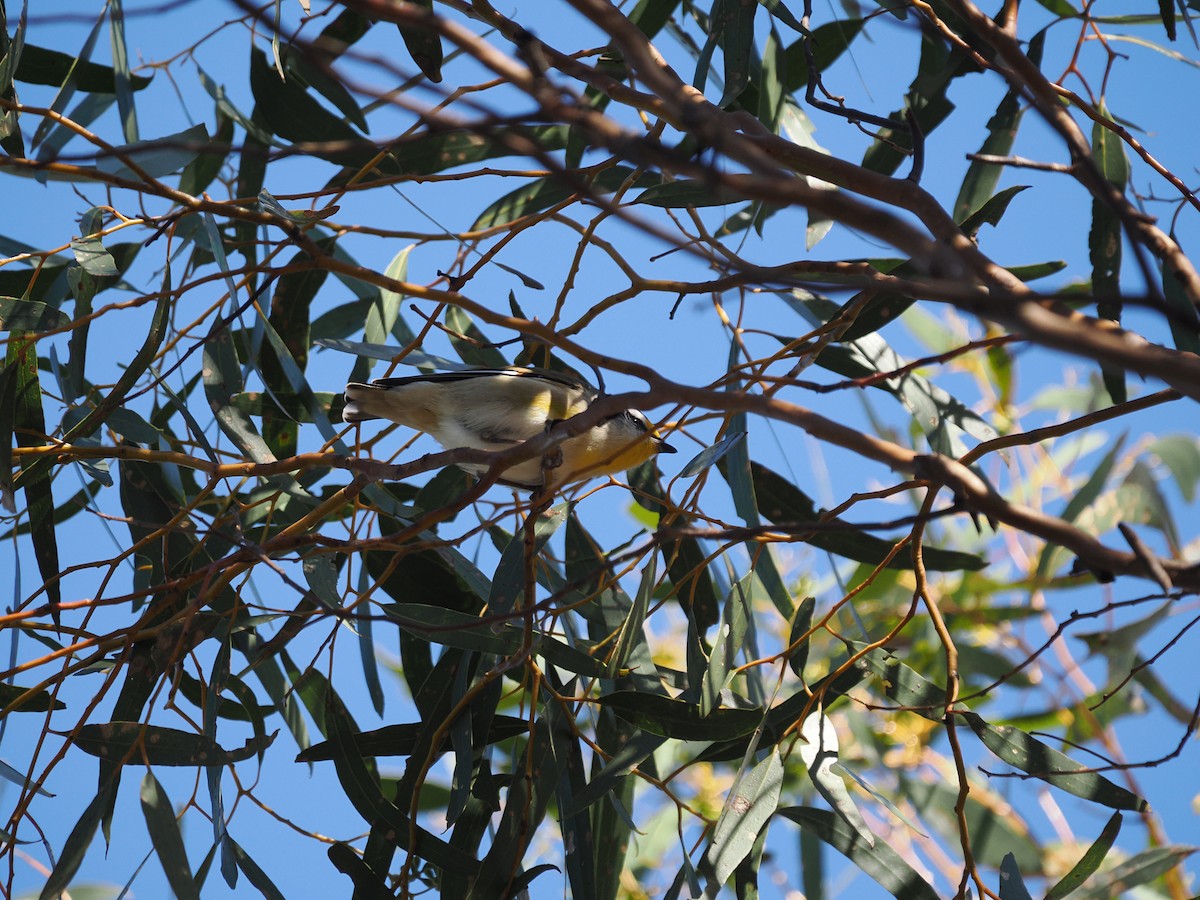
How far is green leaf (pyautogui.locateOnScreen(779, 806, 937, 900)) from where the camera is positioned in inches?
71.4

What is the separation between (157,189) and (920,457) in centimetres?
114

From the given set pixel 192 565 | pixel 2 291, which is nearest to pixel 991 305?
pixel 192 565

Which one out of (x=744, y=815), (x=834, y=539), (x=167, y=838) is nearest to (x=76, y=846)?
(x=167, y=838)

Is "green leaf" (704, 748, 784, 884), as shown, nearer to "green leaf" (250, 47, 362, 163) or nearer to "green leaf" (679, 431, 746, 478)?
"green leaf" (679, 431, 746, 478)

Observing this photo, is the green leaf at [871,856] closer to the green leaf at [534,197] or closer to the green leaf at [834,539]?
the green leaf at [834,539]

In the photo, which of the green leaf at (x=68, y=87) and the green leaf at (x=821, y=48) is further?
the green leaf at (x=821, y=48)

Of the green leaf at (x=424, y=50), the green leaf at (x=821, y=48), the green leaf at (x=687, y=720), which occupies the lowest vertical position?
the green leaf at (x=687, y=720)

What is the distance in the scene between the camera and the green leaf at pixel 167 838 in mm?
1876

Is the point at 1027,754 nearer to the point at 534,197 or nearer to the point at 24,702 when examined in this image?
the point at 534,197

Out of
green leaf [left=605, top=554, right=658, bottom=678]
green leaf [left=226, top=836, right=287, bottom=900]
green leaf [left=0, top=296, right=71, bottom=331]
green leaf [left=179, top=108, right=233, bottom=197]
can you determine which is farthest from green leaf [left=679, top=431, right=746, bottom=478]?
green leaf [left=179, top=108, right=233, bottom=197]

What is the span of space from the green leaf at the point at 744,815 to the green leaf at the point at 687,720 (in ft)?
0.22

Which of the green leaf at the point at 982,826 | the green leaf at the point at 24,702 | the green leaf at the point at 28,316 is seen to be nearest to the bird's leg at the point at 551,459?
the green leaf at the point at 28,316

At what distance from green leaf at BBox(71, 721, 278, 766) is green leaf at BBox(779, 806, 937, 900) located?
0.93 m

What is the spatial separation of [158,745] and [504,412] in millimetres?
890
